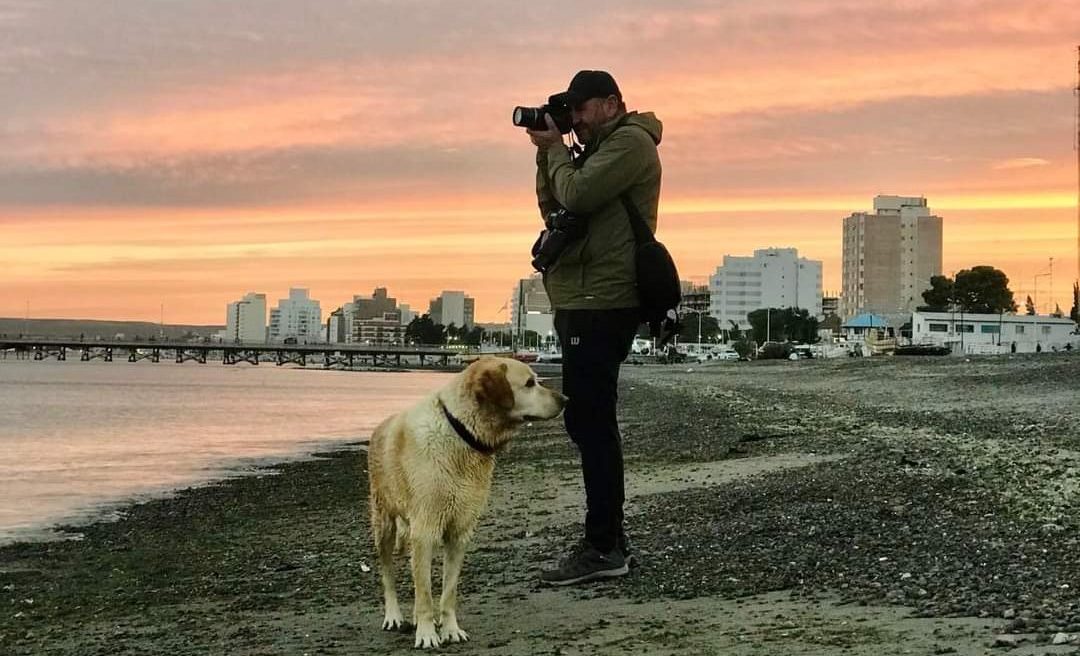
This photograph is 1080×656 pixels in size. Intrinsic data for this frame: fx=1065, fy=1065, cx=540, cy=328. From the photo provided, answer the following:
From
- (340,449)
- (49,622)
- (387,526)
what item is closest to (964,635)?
Result: (387,526)

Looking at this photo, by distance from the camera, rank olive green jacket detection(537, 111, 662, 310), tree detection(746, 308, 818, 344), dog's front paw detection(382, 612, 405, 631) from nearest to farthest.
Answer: dog's front paw detection(382, 612, 405, 631), olive green jacket detection(537, 111, 662, 310), tree detection(746, 308, 818, 344)

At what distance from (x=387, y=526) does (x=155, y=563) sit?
526 centimetres

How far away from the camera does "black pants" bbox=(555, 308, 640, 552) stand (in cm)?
572

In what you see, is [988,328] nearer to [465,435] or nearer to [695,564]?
[695,564]

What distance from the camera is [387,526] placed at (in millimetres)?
5426

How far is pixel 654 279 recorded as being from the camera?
5574 millimetres

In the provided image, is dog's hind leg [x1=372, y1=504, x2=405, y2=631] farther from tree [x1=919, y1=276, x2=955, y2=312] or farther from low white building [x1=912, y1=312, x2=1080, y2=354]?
tree [x1=919, y1=276, x2=955, y2=312]

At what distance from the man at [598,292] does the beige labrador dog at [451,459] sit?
651mm

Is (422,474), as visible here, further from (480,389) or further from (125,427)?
(125,427)

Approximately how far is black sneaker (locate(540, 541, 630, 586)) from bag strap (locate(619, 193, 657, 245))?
170 cm

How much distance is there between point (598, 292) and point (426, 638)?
199cm

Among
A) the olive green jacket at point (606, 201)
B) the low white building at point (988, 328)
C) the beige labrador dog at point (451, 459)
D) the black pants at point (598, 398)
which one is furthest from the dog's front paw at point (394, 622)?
the low white building at point (988, 328)

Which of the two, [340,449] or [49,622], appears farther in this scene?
[340,449]

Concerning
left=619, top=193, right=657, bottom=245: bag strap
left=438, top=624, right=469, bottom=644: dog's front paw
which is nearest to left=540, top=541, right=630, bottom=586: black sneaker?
left=438, top=624, right=469, bottom=644: dog's front paw
